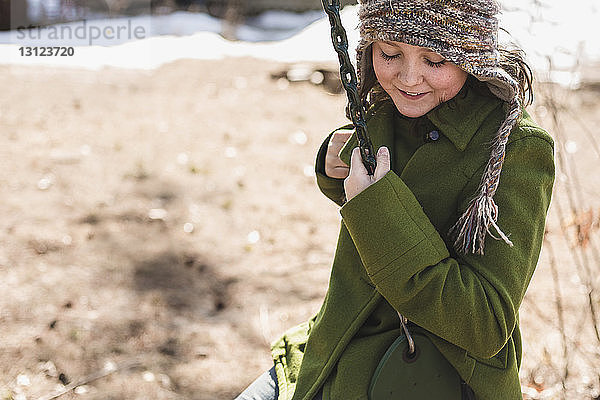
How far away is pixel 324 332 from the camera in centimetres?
176

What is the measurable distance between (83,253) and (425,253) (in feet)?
9.43

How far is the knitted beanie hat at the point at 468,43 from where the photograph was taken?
1.46m

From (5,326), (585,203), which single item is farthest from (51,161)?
(585,203)

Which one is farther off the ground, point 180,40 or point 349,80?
point 349,80

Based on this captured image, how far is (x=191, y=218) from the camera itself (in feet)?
14.9

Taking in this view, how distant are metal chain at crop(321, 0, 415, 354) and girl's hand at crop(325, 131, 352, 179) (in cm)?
35

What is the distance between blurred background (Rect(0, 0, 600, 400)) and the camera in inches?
118

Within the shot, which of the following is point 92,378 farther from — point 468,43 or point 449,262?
point 468,43

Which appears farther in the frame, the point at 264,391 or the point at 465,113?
the point at 264,391

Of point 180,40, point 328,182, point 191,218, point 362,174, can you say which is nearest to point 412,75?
point 362,174

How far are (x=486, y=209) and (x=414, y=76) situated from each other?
0.31 metres

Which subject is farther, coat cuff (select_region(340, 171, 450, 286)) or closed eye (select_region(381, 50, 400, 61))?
closed eye (select_region(381, 50, 400, 61))

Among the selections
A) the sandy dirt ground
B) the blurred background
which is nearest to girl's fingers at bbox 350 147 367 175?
the blurred background

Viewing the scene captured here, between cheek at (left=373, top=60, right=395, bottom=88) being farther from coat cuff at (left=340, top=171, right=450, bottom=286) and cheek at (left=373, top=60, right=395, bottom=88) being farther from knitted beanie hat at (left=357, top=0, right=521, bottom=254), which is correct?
Answer: coat cuff at (left=340, top=171, right=450, bottom=286)
